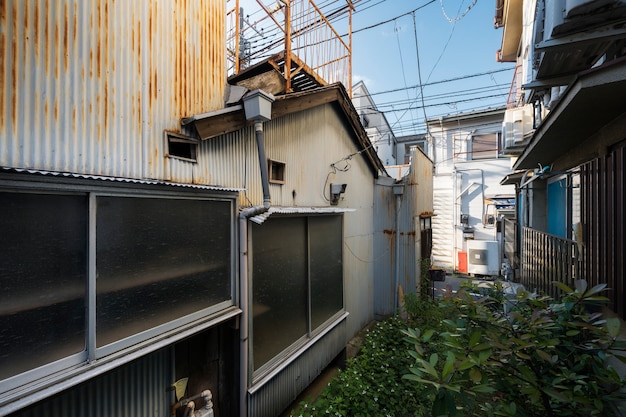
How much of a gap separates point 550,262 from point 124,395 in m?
7.09

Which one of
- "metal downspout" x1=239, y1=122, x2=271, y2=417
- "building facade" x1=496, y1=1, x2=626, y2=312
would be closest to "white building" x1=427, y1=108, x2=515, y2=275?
"building facade" x1=496, y1=1, x2=626, y2=312

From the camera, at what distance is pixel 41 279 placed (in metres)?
1.99

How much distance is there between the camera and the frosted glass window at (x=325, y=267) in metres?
5.26

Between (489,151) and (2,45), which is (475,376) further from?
(489,151)

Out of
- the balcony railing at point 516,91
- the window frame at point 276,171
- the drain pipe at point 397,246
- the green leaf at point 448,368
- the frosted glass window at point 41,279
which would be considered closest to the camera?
the frosted glass window at point 41,279

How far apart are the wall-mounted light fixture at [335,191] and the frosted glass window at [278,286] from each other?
172 centimetres

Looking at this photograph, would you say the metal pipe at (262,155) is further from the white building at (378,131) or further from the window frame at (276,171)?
the white building at (378,131)

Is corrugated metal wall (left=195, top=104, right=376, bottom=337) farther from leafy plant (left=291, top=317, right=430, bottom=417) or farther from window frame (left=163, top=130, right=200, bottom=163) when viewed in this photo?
leafy plant (left=291, top=317, right=430, bottom=417)

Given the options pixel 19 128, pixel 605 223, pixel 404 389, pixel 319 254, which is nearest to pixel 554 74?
pixel 605 223

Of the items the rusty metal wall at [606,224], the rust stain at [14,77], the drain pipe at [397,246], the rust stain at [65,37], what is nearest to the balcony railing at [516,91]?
the drain pipe at [397,246]

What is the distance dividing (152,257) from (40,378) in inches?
44.7

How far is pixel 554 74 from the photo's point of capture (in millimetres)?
4164

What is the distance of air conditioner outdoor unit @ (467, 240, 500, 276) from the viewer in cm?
1440

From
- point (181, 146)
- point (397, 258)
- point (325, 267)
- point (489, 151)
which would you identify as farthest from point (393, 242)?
point (489, 151)
